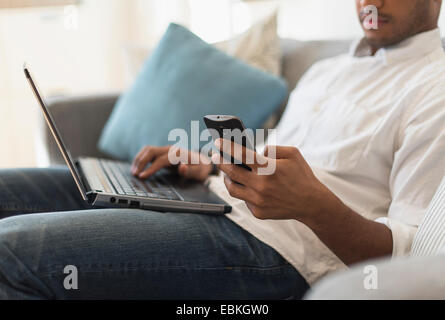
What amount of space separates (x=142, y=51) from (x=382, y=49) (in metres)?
0.97

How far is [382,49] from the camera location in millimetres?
1036

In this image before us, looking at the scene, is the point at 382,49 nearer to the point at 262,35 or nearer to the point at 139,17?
the point at 262,35

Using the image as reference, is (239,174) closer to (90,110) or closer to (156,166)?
(156,166)

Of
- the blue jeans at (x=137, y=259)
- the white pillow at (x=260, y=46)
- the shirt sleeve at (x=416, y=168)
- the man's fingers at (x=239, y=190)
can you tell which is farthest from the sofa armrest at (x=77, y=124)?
the shirt sleeve at (x=416, y=168)

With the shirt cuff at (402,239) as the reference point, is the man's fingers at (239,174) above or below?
above

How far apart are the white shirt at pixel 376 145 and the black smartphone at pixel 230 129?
20cm

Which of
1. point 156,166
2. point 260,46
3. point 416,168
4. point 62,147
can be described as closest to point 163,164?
point 156,166

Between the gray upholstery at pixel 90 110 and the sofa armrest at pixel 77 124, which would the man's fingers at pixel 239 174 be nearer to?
the gray upholstery at pixel 90 110

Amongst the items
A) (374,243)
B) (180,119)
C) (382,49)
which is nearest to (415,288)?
(374,243)

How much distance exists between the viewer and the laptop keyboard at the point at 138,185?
0.92 m

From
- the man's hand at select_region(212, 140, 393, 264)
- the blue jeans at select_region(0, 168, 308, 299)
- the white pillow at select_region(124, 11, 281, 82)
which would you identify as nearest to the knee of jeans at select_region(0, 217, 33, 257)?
the blue jeans at select_region(0, 168, 308, 299)

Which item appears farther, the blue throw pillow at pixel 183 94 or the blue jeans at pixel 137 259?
the blue throw pillow at pixel 183 94

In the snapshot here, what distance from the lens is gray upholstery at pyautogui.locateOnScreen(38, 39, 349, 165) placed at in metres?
1.47
